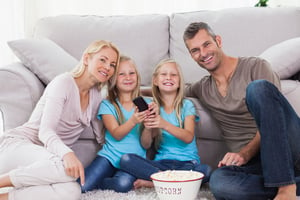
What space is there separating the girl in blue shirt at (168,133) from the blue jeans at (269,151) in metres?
0.27

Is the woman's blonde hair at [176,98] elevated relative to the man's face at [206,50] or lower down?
lower down

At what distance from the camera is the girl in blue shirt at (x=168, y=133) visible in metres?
1.81

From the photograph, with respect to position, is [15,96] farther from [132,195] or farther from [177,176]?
[177,176]

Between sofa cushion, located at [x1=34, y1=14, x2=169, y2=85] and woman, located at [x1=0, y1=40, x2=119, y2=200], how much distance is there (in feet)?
1.96

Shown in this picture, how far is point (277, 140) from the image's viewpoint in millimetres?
1393

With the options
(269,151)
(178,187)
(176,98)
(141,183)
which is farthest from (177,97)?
(269,151)

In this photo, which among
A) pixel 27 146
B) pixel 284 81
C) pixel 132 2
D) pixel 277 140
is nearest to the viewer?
pixel 277 140

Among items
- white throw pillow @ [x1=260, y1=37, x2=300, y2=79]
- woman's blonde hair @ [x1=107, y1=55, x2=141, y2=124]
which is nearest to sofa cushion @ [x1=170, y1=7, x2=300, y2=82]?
white throw pillow @ [x1=260, y1=37, x2=300, y2=79]

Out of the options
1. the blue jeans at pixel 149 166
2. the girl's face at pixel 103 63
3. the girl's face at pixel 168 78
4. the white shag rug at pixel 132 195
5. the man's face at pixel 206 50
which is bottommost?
the white shag rug at pixel 132 195

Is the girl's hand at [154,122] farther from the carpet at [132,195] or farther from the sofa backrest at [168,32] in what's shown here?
the sofa backrest at [168,32]

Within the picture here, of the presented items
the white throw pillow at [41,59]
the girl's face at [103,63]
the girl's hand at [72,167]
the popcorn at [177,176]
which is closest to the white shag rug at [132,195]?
the popcorn at [177,176]

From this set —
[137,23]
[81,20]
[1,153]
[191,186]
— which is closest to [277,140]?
[191,186]

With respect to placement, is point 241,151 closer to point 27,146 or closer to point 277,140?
point 277,140

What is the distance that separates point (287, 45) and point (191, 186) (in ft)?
3.03
